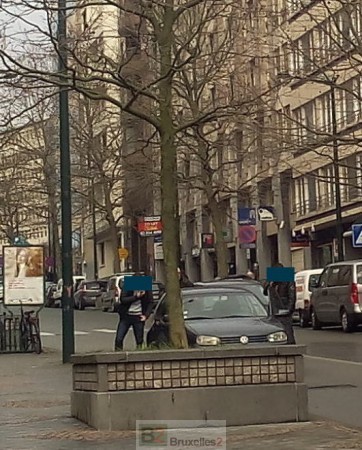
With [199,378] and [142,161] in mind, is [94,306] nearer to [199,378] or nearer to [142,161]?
[142,161]

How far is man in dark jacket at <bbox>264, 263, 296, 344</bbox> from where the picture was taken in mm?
19109

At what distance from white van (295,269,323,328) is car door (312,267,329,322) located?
878 millimetres

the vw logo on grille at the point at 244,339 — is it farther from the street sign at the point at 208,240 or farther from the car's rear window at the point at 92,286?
the car's rear window at the point at 92,286

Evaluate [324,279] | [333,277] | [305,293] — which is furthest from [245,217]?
[333,277]

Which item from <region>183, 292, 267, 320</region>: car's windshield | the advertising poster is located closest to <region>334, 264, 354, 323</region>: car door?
the advertising poster

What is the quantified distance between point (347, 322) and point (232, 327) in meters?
14.2

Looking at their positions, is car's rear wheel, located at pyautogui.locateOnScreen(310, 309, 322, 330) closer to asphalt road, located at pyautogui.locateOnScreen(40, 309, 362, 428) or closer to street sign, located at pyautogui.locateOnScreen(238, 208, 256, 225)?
asphalt road, located at pyautogui.locateOnScreen(40, 309, 362, 428)

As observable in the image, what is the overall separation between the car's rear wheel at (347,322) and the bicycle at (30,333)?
827 cm

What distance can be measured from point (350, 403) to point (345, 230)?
3608 centimetres

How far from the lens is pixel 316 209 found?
5134 cm

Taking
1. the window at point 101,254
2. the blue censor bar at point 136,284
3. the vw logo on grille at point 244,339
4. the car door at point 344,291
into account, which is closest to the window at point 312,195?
the car door at point 344,291

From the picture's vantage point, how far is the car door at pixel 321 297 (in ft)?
105

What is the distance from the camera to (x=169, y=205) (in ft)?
43.2

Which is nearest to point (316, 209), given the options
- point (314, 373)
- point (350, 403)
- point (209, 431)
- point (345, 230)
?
point (345, 230)
